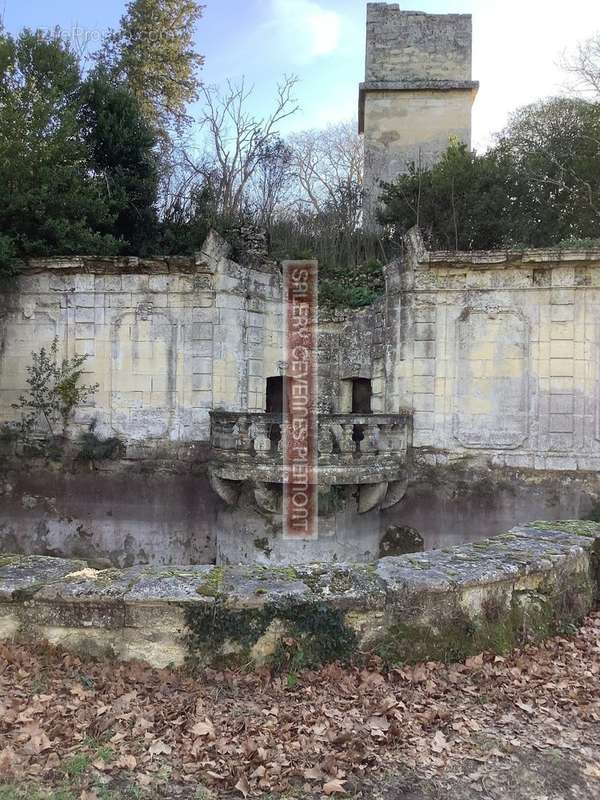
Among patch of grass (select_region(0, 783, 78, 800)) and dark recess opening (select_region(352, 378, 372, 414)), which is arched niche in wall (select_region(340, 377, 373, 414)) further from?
patch of grass (select_region(0, 783, 78, 800))

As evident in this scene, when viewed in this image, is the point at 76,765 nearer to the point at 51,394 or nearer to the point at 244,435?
the point at 244,435

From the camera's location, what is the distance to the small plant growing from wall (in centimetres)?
998

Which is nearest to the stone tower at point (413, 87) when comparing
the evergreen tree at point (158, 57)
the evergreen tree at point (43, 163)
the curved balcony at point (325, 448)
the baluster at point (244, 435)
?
the evergreen tree at point (158, 57)

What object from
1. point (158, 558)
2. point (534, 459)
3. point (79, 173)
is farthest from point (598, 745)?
point (79, 173)

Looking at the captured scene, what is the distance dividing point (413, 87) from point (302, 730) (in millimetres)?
19017

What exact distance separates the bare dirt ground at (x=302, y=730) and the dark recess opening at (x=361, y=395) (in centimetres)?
738

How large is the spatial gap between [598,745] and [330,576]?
6.06 feet

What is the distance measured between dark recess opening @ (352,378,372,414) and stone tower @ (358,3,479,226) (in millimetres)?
8868

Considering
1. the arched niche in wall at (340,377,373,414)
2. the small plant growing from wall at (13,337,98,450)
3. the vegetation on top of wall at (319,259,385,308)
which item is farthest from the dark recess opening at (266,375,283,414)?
the small plant growing from wall at (13,337,98,450)

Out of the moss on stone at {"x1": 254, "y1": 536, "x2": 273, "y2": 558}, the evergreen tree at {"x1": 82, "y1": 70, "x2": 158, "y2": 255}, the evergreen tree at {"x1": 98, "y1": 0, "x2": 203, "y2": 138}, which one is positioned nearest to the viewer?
the moss on stone at {"x1": 254, "y1": 536, "x2": 273, "y2": 558}

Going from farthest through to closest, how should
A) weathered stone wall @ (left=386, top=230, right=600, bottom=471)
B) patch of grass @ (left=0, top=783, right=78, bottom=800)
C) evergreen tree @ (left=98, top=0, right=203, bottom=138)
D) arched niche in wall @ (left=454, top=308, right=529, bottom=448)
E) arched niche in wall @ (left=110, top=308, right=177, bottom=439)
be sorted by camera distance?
1. evergreen tree @ (left=98, top=0, right=203, bottom=138)
2. arched niche in wall @ (left=110, top=308, right=177, bottom=439)
3. arched niche in wall @ (left=454, top=308, right=529, bottom=448)
4. weathered stone wall @ (left=386, top=230, right=600, bottom=471)
5. patch of grass @ (left=0, top=783, right=78, bottom=800)

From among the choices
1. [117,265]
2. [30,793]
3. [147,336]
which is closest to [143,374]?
[147,336]

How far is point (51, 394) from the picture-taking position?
10023 mm

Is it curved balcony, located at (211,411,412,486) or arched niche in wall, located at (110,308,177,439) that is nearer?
curved balcony, located at (211,411,412,486)
